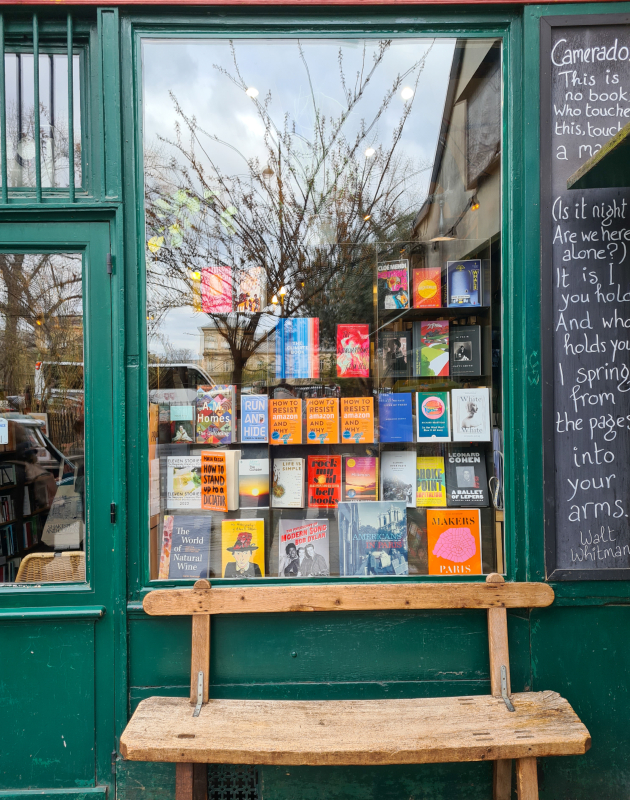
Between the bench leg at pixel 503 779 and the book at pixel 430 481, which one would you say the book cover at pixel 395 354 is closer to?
the book at pixel 430 481

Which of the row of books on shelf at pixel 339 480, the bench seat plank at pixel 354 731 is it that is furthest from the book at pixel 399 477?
the bench seat plank at pixel 354 731

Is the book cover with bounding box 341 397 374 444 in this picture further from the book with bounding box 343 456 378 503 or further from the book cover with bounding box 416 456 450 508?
the book cover with bounding box 416 456 450 508

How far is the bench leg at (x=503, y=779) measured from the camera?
238cm

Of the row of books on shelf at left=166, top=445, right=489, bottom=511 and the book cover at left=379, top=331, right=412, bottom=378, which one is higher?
the book cover at left=379, top=331, right=412, bottom=378

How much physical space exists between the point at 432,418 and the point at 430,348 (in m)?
0.41

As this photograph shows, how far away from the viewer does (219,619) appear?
2504mm

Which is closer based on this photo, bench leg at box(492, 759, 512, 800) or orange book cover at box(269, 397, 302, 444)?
bench leg at box(492, 759, 512, 800)

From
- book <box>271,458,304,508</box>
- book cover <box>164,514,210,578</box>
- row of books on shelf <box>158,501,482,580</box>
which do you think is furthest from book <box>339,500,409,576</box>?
book cover <box>164,514,210,578</box>

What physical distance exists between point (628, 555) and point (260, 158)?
2.96m

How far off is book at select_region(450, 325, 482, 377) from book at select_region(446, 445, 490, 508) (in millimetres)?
436

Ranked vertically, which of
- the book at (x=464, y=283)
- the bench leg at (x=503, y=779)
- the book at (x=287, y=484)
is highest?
the book at (x=464, y=283)

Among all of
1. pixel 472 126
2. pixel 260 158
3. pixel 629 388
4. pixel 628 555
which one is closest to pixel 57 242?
pixel 260 158

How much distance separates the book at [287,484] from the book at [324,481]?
5 cm

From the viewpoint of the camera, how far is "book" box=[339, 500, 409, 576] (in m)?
2.74
